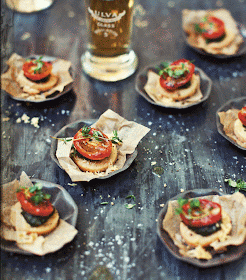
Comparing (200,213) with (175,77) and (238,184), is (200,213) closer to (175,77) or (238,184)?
(238,184)

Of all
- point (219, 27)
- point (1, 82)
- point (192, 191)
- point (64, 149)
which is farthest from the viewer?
point (219, 27)

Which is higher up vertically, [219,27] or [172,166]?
[219,27]

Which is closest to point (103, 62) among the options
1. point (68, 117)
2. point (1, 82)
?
point (68, 117)

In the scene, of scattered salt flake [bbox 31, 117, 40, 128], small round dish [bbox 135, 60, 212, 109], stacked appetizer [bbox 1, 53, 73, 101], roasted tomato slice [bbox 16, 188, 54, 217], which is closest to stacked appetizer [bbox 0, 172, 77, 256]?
roasted tomato slice [bbox 16, 188, 54, 217]

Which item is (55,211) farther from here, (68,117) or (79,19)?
(79,19)

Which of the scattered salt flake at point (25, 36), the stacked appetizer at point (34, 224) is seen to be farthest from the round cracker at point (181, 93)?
the scattered salt flake at point (25, 36)

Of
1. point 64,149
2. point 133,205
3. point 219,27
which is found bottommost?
point 133,205

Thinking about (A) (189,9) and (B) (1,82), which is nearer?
(B) (1,82)

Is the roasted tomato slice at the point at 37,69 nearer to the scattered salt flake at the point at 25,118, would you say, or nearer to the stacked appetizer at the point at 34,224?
the scattered salt flake at the point at 25,118
